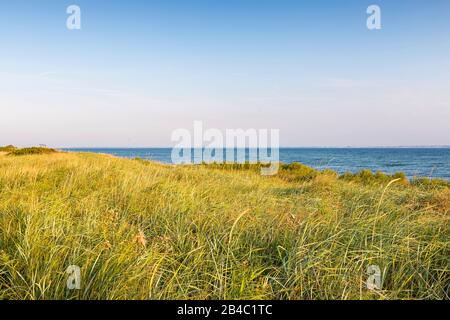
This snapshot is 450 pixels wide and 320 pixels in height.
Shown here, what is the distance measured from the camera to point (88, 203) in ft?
16.0
